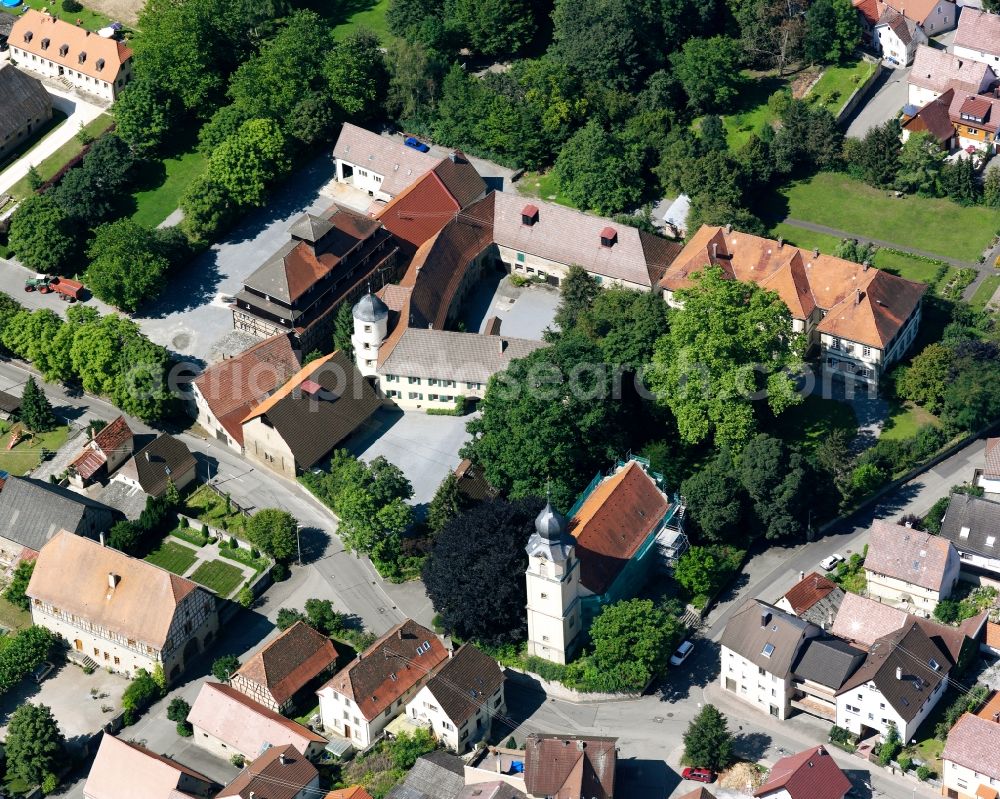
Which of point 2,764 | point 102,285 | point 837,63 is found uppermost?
point 837,63

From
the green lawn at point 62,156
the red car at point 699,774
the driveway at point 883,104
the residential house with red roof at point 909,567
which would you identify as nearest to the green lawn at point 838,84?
the driveway at point 883,104

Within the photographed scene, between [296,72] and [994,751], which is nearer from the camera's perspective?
[994,751]

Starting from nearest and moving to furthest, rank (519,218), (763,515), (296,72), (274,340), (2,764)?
(2,764)
(763,515)
(274,340)
(519,218)
(296,72)

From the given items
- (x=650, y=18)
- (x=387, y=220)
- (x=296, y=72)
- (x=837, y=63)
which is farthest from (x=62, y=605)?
(x=837, y=63)

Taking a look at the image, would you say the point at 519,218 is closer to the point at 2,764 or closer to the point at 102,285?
the point at 102,285

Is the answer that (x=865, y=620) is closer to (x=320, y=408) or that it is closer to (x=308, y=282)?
(x=320, y=408)

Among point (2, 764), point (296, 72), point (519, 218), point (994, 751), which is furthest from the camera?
point (296, 72)

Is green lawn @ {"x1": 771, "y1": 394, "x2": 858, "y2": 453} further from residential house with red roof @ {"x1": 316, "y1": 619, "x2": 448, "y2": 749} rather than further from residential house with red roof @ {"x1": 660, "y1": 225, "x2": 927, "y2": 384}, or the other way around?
residential house with red roof @ {"x1": 316, "y1": 619, "x2": 448, "y2": 749}
